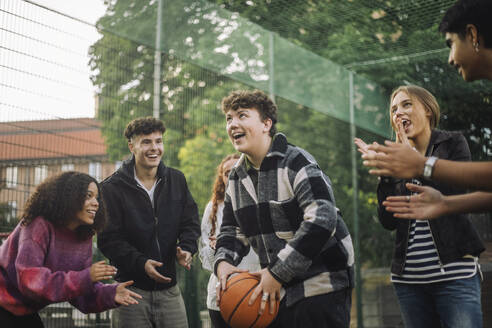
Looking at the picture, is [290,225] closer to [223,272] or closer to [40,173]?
[223,272]

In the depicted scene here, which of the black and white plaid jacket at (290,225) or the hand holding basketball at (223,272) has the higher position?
the black and white plaid jacket at (290,225)

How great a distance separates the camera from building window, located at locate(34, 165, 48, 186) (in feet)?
14.8

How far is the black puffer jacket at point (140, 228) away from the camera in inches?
157

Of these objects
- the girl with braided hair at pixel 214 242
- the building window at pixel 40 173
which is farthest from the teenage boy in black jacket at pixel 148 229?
the building window at pixel 40 173

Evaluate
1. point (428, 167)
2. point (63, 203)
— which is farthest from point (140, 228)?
point (428, 167)

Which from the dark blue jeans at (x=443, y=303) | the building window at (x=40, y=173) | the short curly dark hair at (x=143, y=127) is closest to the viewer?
the dark blue jeans at (x=443, y=303)

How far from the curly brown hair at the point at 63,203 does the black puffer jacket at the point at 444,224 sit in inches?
68.6

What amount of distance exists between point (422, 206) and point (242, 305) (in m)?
1.10

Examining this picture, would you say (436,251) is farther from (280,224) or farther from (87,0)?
(87,0)

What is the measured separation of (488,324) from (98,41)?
15.0 feet

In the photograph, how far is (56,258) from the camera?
132 inches

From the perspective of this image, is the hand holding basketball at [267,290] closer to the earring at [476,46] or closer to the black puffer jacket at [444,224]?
the black puffer jacket at [444,224]

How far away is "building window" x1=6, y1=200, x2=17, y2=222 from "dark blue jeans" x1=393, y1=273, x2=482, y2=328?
2.80 m

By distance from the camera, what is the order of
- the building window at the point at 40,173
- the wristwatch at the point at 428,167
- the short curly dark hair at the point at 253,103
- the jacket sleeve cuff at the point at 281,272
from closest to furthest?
the wristwatch at the point at 428,167 < the jacket sleeve cuff at the point at 281,272 < the short curly dark hair at the point at 253,103 < the building window at the point at 40,173
